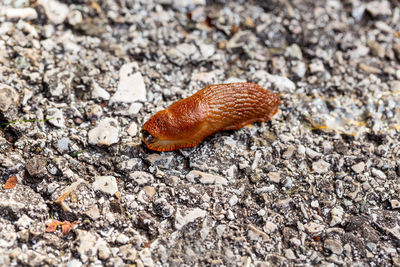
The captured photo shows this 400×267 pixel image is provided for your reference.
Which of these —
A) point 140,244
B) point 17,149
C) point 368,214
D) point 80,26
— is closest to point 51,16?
point 80,26

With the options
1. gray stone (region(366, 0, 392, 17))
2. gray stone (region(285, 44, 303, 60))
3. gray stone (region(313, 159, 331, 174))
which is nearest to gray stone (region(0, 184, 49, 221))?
gray stone (region(313, 159, 331, 174))

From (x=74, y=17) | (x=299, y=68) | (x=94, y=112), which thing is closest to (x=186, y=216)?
(x=94, y=112)

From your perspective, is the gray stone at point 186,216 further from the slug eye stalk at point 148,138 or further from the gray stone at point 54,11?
the gray stone at point 54,11

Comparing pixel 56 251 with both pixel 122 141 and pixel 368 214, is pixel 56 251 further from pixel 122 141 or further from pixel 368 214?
pixel 368 214

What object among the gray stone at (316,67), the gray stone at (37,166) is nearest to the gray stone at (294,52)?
the gray stone at (316,67)

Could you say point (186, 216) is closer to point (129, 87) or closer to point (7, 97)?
point (129, 87)

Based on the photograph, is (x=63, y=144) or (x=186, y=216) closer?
(x=186, y=216)
